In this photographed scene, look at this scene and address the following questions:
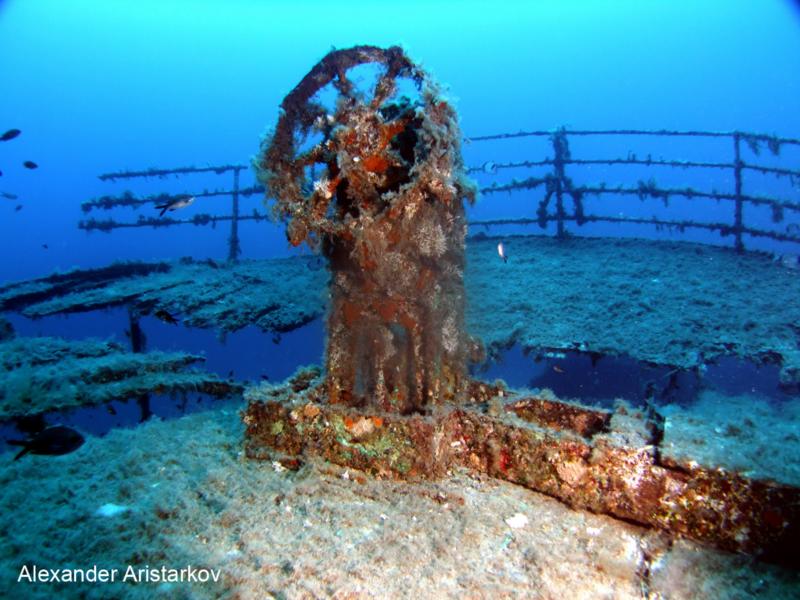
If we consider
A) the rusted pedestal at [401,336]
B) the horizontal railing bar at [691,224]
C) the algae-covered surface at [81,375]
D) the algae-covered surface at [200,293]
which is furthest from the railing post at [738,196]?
the algae-covered surface at [81,375]

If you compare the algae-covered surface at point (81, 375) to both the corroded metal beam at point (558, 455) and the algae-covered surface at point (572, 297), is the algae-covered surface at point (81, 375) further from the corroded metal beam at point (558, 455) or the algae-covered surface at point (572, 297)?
the corroded metal beam at point (558, 455)

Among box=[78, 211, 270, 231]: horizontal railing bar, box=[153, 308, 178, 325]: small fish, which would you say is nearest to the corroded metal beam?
box=[153, 308, 178, 325]: small fish

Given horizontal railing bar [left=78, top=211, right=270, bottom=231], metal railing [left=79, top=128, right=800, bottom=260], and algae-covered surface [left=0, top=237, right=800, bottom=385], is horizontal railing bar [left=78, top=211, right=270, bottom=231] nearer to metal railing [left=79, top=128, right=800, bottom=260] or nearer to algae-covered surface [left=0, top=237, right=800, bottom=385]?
metal railing [left=79, top=128, right=800, bottom=260]

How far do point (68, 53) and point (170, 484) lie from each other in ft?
870

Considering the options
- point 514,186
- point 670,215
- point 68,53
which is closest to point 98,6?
point 68,53

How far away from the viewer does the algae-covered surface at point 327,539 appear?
268cm

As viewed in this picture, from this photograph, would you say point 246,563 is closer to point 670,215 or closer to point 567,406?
point 567,406

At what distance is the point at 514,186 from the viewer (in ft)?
36.7

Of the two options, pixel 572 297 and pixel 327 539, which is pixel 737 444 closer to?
pixel 327 539

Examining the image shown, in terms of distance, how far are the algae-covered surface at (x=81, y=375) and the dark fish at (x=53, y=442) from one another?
167cm

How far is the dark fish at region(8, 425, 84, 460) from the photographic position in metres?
3.64

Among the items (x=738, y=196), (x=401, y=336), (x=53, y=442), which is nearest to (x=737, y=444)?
(x=401, y=336)

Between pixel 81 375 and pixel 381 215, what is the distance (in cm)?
456

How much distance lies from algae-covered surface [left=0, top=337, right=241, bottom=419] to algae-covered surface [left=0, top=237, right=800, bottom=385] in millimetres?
1243
